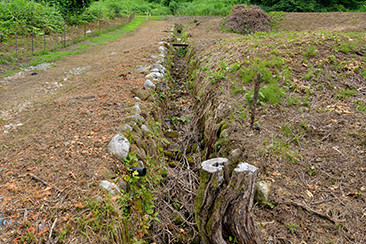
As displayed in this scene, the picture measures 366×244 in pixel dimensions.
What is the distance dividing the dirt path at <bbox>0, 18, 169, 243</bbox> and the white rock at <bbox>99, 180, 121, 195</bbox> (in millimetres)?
123

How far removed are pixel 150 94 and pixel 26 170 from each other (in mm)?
2918

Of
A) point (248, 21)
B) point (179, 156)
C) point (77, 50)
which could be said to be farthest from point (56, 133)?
point (248, 21)

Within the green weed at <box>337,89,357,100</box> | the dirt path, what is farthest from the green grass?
the green weed at <box>337,89,357,100</box>

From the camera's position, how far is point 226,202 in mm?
2467

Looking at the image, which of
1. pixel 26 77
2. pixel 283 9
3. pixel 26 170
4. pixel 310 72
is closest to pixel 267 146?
pixel 310 72

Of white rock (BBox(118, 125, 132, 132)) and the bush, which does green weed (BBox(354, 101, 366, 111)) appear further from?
the bush

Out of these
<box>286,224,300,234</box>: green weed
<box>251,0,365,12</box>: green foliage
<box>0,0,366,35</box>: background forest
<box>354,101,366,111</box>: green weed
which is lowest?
<box>286,224,300,234</box>: green weed

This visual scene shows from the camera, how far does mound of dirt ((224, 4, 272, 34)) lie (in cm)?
1230

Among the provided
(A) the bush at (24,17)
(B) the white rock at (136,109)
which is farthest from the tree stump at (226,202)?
(A) the bush at (24,17)

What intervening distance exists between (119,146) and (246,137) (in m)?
1.99

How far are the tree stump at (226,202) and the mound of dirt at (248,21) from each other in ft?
36.7

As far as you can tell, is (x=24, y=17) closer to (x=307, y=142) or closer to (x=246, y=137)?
(x=246, y=137)

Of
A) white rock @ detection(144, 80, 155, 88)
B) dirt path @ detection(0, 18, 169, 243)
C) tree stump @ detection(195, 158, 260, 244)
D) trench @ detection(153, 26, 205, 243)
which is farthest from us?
white rock @ detection(144, 80, 155, 88)

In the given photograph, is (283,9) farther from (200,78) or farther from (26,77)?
(26,77)
